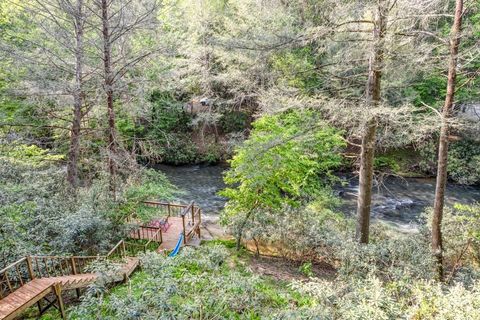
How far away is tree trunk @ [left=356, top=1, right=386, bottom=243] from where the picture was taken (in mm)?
6949

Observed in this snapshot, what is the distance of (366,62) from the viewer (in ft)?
25.6

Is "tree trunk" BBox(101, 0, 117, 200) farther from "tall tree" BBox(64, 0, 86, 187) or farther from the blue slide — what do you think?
the blue slide

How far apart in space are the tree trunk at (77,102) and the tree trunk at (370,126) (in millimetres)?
7000

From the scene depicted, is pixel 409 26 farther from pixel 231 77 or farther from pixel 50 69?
pixel 231 77

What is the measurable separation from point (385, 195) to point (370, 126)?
1052cm

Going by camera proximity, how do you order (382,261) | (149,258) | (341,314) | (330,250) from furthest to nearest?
(330,250) → (382,261) → (149,258) → (341,314)

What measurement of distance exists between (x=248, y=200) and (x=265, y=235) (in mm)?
1171

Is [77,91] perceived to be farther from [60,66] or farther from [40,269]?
[40,269]

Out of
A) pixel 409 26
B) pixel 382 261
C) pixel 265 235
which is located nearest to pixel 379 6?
pixel 409 26

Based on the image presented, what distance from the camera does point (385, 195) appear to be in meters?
16.8

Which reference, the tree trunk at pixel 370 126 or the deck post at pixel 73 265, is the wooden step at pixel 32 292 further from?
the tree trunk at pixel 370 126

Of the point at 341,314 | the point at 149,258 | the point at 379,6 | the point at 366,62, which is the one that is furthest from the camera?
the point at 366,62

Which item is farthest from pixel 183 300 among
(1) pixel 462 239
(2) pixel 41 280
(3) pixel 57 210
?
(1) pixel 462 239

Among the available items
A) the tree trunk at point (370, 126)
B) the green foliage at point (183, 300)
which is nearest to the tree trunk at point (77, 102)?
the green foliage at point (183, 300)
